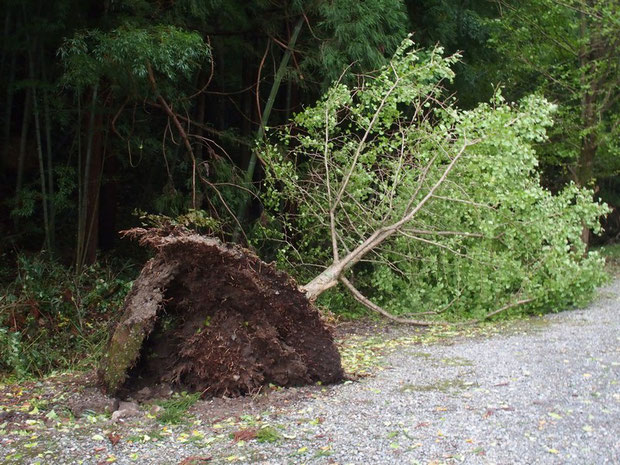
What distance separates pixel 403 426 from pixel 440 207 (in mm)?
4125

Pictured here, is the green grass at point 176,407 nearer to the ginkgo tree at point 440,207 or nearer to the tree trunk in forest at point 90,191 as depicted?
the ginkgo tree at point 440,207

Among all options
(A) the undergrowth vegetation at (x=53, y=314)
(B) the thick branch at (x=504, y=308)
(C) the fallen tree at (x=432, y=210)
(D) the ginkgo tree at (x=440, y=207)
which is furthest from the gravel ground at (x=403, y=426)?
(D) the ginkgo tree at (x=440, y=207)

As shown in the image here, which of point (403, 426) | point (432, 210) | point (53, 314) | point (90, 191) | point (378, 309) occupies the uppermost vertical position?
point (90, 191)

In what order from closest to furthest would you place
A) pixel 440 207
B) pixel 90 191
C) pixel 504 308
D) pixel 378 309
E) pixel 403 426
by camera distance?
pixel 403 426 → pixel 378 309 → pixel 504 308 → pixel 440 207 → pixel 90 191

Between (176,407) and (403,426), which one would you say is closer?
(403,426)

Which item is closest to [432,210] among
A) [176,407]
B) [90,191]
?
[90,191]

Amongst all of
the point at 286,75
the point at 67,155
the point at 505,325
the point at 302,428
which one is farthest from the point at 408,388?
the point at 67,155

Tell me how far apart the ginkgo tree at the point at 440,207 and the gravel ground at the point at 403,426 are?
2127 millimetres

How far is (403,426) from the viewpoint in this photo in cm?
377

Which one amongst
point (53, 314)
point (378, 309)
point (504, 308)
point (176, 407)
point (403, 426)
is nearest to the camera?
point (403, 426)

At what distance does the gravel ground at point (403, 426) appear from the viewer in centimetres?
336

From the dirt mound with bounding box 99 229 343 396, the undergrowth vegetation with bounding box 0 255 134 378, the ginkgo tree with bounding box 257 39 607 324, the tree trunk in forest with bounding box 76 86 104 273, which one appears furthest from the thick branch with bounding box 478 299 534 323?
the tree trunk in forest with bounding box 76 86 104 273

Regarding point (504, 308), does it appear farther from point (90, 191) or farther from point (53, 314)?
point (90, 191)

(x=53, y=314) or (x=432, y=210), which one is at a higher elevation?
(x=432, y=210)
